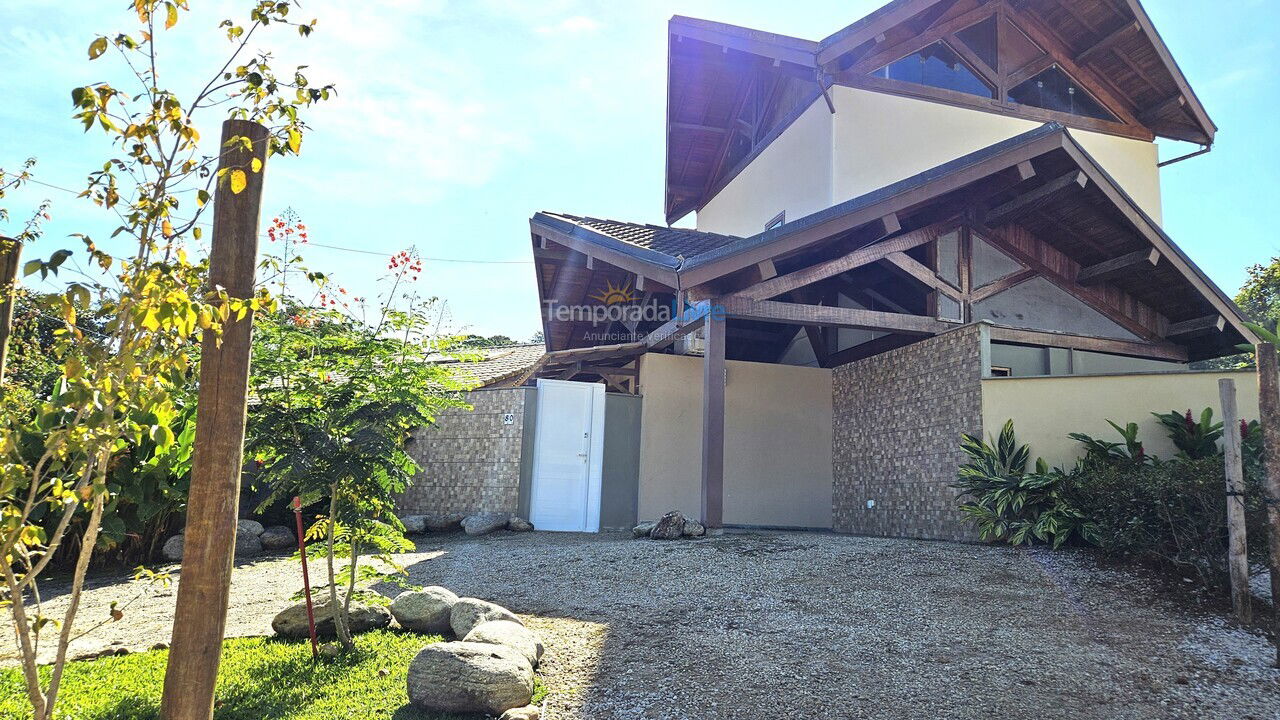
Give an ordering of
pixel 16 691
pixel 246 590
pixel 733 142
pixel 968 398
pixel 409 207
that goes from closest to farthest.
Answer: pixel 16 691 → pixel 246 590 → pixel 968 398 → pixel 409 207 → pixel 733 142

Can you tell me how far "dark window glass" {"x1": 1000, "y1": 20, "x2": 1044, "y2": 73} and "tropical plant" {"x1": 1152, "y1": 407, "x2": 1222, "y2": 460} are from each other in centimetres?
692

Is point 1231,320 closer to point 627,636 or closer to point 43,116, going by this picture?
point 627,636

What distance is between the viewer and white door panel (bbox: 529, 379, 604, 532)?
10711 millimetres

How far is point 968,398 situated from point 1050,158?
3.25 metres

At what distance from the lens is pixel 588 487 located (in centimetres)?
1091

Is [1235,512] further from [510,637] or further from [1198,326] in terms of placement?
[1198,326]

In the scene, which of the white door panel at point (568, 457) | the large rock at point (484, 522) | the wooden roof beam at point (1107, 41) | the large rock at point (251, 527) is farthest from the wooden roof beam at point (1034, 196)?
the large rock at point (251, 527)

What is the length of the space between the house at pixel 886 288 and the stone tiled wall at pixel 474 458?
23 centimetres

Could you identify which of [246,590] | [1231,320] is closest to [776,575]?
[246,590]

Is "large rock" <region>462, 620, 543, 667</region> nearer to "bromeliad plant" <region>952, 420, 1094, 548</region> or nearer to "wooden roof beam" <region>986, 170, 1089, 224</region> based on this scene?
"bromeliad plant" <region>952, 420, 1094, 548</region>

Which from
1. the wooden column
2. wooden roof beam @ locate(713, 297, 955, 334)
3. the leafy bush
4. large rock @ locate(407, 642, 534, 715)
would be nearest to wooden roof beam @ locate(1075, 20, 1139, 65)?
wooden roof beam @ locate(713, 297, 955, 334)

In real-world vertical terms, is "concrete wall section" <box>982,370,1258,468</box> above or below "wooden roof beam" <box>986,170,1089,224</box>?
below

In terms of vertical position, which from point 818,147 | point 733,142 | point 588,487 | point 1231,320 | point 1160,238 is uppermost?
point 733,142

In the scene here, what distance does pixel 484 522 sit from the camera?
10203 mm
